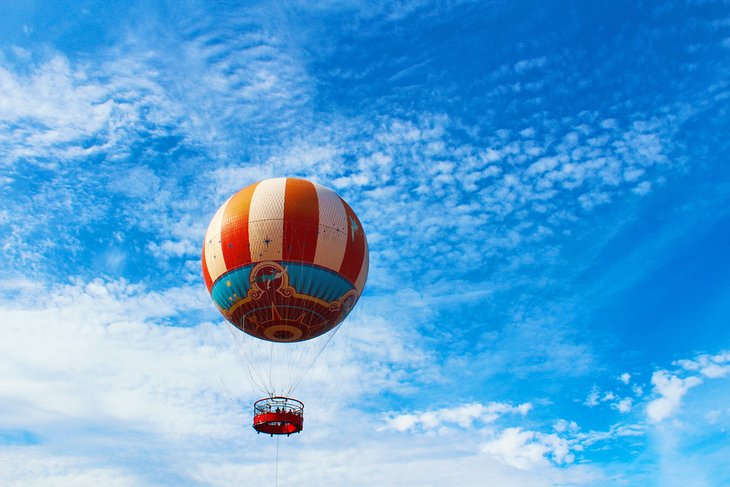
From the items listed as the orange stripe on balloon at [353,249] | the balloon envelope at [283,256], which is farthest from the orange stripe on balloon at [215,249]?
the orange stripe on balloon at [353,249]

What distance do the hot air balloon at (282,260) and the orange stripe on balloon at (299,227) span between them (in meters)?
0.04

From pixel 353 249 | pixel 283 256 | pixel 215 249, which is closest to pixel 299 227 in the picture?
pixel 283 256

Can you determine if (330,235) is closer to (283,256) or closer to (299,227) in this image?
(299,227)

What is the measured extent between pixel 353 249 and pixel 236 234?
5.45 metres

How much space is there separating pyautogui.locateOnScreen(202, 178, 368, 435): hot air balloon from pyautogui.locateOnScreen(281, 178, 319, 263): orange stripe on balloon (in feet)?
0.15

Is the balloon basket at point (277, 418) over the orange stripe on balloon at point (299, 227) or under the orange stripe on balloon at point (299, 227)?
under

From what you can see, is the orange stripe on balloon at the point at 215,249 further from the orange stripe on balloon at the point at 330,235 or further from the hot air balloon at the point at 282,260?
the orange stripe on balloon at the point at 330,235

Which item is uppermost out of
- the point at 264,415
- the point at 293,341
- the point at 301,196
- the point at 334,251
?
the point at 301,196

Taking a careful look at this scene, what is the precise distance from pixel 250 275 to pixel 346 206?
5.89 meters

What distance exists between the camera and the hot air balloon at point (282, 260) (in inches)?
1182

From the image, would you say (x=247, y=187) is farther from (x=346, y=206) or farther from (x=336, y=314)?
(x=336, y=314)

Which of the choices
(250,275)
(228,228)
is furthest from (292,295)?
(228,228)

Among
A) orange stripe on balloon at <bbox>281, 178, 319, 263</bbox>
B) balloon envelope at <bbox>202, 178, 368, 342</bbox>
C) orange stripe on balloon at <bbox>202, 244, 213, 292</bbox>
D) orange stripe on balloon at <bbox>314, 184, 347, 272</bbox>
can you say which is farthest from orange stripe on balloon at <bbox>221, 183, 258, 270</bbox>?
orange stripe on balloon at <bbox>314, 184, 347, 272</bbox>

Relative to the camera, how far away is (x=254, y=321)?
105ft
